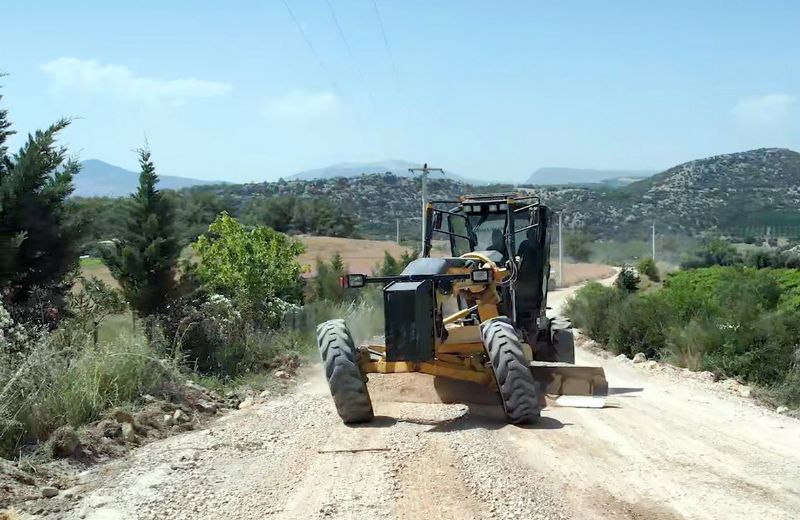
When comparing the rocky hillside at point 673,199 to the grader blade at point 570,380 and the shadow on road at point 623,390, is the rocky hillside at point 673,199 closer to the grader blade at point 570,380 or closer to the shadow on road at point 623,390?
the shadow on road at point 623,390

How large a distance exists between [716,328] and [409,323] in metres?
8.23

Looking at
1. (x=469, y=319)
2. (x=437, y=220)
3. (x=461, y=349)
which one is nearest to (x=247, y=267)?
(x=437, y=220)

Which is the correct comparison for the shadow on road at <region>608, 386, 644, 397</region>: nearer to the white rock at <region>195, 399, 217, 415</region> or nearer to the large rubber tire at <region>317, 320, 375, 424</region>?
the large rubber tire at <region>317, 320, 375, 424</region>

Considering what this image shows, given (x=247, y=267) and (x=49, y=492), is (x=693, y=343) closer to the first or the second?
(x=247, y=267)

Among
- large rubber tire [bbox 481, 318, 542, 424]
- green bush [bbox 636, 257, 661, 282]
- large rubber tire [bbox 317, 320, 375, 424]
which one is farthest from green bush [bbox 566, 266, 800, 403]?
green bush [bbox 636, 257, 661, 282]

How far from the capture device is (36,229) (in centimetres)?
1198

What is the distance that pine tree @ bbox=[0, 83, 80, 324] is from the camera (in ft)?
37.9

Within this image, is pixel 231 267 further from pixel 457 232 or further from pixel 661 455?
pixel 661 455

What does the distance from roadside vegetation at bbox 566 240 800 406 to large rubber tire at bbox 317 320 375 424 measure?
6.84m

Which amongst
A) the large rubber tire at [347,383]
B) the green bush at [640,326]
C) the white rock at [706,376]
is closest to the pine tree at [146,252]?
the large rubber tire at [347,383]

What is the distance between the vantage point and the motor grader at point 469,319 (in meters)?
9.80

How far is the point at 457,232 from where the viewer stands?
518 inches

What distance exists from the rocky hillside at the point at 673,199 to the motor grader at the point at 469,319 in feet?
163

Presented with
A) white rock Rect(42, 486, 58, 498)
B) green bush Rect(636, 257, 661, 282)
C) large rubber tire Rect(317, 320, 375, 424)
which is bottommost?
green bush Rect(636, 257, 661, 282)
